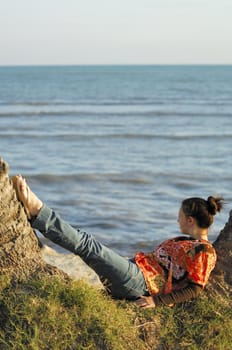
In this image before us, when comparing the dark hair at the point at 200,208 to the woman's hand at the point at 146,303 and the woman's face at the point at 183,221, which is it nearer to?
the woman's face at the point at 183,221

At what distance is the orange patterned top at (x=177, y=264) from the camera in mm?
5246

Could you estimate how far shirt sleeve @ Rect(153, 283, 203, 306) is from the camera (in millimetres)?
5176

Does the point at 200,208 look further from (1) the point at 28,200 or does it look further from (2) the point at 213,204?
(1) the point at 28,200

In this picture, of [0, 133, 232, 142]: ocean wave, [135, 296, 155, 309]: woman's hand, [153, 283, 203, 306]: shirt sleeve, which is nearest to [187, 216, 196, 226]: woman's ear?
[153, 283, 203, 306]: shirt sleeve

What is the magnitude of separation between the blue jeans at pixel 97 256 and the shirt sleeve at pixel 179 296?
0.20m

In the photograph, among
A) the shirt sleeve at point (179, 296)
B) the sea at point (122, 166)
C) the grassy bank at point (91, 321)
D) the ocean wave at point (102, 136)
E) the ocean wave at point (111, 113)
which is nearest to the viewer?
the grassy bank at point (91, 321)

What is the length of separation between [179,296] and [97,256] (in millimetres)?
687

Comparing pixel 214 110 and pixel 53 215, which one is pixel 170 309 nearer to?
pixel 53 215

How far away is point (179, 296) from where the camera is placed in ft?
17.0

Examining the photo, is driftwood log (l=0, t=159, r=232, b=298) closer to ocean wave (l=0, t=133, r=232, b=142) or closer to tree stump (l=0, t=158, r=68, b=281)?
tree stump (l=0, t=158, r=68, b=281)

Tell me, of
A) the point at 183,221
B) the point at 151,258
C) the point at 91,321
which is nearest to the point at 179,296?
the point at 151,258

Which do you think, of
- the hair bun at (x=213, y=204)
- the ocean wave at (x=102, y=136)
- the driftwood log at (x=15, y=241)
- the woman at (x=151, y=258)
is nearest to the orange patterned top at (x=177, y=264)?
the woman at (x=151, y=258)

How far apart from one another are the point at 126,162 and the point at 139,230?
7505 mm

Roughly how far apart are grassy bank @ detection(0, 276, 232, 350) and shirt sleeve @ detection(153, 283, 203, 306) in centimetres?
8
